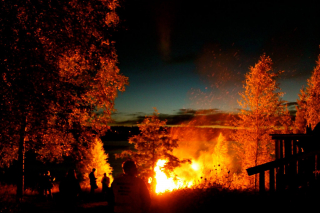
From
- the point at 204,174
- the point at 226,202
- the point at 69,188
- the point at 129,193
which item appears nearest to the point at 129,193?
the point at 129,193

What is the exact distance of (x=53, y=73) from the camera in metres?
6.56

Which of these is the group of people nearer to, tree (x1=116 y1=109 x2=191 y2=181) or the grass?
the grass

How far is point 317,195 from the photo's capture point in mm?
4078

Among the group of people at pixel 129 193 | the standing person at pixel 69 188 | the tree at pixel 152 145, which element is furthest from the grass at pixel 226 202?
the tree at pixel 152 145

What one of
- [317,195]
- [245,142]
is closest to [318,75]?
[245,142]

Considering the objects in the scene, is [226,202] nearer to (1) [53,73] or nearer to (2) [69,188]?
(2) [69,188]

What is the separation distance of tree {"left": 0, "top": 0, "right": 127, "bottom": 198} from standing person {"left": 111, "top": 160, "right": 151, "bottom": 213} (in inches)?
155

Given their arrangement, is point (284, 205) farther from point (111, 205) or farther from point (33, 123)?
point (33, 123)

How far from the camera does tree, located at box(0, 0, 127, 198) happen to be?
19.1 ft

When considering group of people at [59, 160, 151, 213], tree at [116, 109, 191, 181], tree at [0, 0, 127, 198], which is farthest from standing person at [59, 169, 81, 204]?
tree at [116, 109, 191, 181]

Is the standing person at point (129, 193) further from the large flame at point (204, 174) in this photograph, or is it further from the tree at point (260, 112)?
the tree at point (260, 112)

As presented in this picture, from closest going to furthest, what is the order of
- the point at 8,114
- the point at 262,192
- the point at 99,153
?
the point at 262,192
the point at 8,114
the point at 99,153

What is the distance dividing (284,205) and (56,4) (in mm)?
7612

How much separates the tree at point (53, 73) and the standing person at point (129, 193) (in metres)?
3.94
